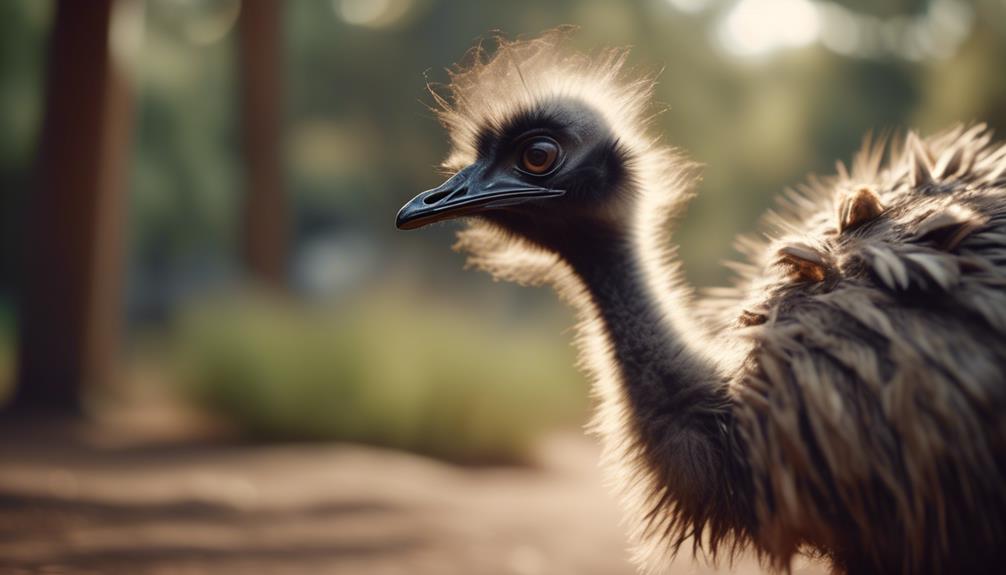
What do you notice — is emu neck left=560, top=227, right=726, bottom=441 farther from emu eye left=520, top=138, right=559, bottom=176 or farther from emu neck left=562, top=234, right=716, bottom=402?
emu eye left=520, top=138, right=559, bottom=176

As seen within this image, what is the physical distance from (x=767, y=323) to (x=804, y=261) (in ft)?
0.59

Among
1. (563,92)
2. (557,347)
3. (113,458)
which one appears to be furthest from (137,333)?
(563,92)

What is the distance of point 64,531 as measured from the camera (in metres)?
3.69

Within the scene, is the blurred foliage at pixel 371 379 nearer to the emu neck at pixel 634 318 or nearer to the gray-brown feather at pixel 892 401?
the emu neck at pixel 634 318

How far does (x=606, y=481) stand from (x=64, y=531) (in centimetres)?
235

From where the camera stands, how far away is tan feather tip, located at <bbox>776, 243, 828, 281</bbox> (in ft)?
7.44

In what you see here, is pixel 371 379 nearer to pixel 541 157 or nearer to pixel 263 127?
pixel 263 127

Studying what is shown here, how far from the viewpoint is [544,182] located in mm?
2631

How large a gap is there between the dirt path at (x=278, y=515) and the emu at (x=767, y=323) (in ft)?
1.73

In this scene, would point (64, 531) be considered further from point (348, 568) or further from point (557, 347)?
point (557, 347)

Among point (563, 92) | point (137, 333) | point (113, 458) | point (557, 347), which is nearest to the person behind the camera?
point (563, 92)

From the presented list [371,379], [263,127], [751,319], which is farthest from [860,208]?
[263,127]

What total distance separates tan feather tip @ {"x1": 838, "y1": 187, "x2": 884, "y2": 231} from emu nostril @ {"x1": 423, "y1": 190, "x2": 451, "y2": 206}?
43.1 inches

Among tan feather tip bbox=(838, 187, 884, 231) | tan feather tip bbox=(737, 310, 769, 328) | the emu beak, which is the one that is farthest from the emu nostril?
tan feather tip bbox=(838, 187, 884, 231)
